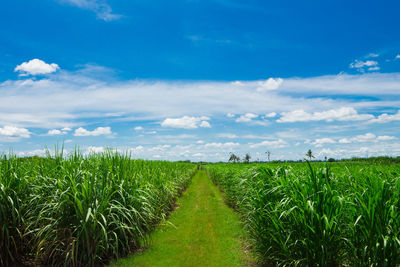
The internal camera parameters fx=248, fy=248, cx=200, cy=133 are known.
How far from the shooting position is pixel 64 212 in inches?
185

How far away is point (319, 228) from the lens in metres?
3.81

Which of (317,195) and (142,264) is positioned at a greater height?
(317,195)

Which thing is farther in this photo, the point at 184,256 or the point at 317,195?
the point at 184,256

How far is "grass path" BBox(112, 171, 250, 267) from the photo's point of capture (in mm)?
5793

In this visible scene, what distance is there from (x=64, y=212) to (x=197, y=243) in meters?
3.83

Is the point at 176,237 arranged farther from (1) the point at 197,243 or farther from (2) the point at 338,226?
(2) the point at 338,226

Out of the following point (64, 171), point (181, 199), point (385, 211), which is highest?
point (64, 171)

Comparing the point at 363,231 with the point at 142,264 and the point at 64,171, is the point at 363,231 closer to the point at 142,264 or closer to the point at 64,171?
the point at 142,264

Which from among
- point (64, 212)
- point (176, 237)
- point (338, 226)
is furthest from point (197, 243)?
point (338, 226)

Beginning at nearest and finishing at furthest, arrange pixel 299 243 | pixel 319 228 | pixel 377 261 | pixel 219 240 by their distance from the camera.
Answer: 1. pixel 377 261
2. pixel 319 228
3. pixel 299 243
4. pixel 219 240

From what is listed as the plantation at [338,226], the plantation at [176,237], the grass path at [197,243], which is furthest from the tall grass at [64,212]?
the plantation at [338,226]

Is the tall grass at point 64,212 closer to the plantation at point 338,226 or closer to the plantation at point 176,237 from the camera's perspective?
the plantation at point 176,237

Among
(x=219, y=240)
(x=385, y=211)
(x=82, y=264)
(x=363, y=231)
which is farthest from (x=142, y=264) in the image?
(x=385, y=211)

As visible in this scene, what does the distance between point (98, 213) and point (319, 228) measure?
3.81 m
